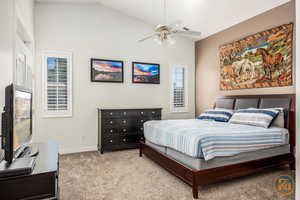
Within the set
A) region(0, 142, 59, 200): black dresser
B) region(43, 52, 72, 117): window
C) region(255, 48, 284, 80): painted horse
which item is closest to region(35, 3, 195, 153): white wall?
region(43, 52, 72, 117): window

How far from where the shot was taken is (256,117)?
3.38 meters

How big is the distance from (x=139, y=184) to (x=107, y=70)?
2942mm

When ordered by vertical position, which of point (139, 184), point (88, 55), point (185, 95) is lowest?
point (139, 184)

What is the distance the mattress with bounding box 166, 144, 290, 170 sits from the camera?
243 centimetres

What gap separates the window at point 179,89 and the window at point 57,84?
109 inches

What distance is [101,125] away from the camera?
4344 mm

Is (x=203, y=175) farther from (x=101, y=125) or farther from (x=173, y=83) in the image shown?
(x=173, y=83)

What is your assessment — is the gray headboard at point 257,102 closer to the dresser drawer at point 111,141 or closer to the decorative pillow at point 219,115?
the decorative pillow at point 219,115

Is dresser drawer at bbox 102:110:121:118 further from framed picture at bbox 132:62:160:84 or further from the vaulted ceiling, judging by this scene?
the vaulted ceiling

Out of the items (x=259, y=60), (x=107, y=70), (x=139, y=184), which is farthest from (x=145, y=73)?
(x=139, y=184)

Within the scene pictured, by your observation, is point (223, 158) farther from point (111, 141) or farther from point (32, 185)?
point (111, 141)

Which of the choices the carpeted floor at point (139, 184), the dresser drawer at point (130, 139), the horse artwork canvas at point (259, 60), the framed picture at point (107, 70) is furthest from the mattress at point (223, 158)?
the framed picture at point (107, 70)

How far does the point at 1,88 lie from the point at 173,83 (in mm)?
4186

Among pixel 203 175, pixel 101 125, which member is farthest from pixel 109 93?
pixel 203 175
